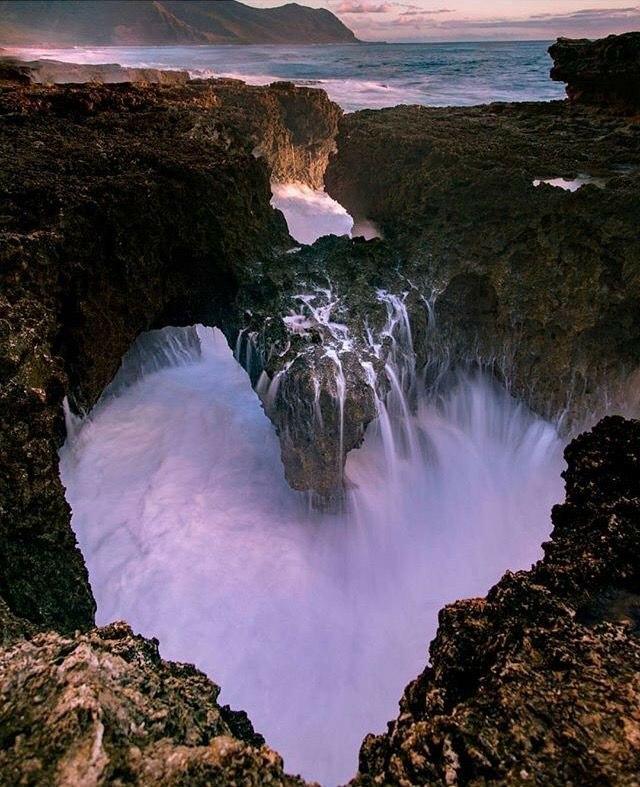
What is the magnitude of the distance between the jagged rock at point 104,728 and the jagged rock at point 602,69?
10.7 m

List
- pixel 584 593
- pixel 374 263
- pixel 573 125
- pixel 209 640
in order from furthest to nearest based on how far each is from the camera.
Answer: pixel 573 125 → pixel 374 263 → pixel 209 640 → pixel 584 593

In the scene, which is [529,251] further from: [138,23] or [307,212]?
[138,23]

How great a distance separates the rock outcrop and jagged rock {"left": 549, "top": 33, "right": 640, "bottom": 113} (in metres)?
6.04

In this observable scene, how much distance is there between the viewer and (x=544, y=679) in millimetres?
2328

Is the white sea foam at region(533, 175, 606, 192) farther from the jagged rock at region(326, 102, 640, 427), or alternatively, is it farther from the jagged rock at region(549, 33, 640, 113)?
the jagged rock at region(549, 33, 640, 113)

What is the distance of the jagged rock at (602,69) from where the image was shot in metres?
8.70

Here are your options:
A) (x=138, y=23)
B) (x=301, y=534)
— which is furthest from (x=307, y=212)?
(x=138, y=23)

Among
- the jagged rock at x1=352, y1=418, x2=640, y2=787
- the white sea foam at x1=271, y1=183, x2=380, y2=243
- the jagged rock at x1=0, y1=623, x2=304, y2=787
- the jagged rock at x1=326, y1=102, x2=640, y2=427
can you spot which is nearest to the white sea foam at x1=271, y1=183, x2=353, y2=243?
the white sea foam at x1=271, y1=183, x2=380, y2=243

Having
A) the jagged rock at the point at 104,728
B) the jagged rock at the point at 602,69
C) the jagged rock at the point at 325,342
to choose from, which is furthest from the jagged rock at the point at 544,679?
the jagged rock at the point at 602,69

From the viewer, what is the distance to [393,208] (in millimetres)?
8469

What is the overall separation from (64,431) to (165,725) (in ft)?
16.3

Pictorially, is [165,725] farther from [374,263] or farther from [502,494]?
[374,263]

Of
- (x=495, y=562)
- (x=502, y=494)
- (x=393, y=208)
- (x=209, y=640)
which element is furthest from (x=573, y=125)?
(x=209, y=640)

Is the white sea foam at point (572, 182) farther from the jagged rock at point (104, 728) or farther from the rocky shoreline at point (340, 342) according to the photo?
the jagged rock at point (104, 728)
